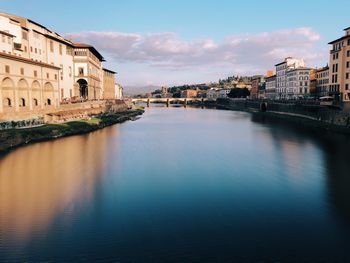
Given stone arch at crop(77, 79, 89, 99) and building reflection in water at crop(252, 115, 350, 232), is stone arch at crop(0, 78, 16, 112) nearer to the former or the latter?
building reflection in water at crop(252, 115, 350, 232)

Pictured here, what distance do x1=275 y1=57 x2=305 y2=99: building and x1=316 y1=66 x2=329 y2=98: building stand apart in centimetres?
1607

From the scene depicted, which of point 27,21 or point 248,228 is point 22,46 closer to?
point 27,21

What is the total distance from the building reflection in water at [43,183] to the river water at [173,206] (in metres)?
0.07

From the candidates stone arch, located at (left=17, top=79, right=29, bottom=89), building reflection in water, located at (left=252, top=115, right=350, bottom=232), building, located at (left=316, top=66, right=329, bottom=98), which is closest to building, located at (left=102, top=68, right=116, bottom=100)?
stone arch, located at (left=17, top=79, right=29, bottom=89)

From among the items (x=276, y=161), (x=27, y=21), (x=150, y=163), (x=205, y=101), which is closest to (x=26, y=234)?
(x=150, y=163)

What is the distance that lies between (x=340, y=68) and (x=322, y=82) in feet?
93.6

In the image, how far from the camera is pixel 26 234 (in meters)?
14.0

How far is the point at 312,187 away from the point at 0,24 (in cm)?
5154

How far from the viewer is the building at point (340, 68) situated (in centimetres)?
6181

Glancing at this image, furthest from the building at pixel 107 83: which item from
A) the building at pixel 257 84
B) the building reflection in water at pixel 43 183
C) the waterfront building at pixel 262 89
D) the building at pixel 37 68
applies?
the building reflection in water at pixel 43 183

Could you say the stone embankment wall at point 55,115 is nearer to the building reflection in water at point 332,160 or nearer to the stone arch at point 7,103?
the stone arch at point 7,103

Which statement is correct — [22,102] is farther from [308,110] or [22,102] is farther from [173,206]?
[308,110]

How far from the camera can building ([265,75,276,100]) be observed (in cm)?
13231

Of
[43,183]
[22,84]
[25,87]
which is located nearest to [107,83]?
[25,87]
